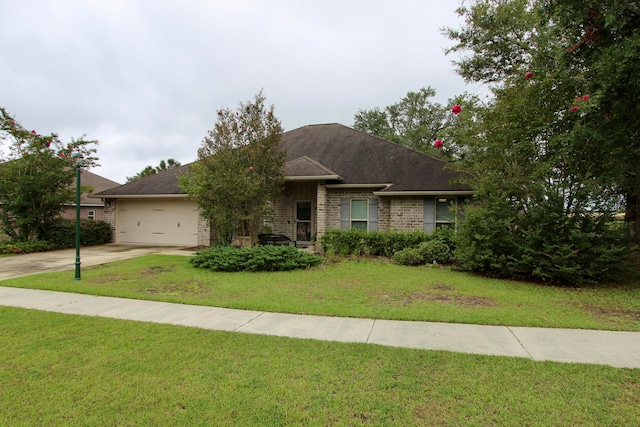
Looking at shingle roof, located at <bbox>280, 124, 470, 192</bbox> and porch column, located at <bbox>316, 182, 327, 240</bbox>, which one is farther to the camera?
porch column, located at <bbox>316, 182, 327, 240</bbox>

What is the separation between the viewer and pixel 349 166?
50.0ft

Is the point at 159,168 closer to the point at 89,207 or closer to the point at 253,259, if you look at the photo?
the point at 89,207

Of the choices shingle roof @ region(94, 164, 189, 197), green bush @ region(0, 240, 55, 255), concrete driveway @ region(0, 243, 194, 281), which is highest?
shingle roof @ region(94, 164, 189, 197)

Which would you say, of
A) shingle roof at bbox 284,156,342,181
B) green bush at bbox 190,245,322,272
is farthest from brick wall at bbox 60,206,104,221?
green bush at bbox 190,245,322,272

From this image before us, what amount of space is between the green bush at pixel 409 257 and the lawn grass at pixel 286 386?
6.86 metres

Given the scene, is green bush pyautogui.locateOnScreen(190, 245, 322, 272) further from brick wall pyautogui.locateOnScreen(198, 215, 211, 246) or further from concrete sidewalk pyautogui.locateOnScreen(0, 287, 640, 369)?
brick wall pyautogui.locateOnScreen(198, 215, 211, 246)

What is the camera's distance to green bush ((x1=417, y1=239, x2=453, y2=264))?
1083 cm

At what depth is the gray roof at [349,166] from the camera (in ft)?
43.4

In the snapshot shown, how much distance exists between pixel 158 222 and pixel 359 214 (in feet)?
32.9

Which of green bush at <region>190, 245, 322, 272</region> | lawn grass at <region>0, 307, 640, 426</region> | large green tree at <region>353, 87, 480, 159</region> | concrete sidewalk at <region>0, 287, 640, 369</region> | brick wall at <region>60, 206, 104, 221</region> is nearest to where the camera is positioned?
lawn grass at <region>0, 307, 640, 426</region>

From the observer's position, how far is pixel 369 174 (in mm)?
14414

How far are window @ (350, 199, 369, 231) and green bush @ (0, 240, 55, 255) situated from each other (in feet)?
43.4

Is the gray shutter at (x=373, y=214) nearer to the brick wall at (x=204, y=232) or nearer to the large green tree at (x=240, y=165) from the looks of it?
the large green tree at (x=240, y=165)

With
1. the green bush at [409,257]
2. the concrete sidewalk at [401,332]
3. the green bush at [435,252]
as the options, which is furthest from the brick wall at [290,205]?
the concrete sidewalk at [401,332]
